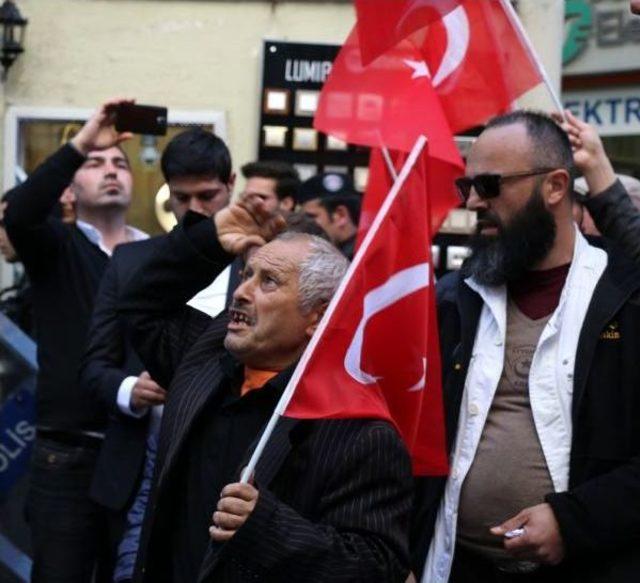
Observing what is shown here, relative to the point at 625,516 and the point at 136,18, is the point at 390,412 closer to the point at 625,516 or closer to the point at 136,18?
the point at 625,516

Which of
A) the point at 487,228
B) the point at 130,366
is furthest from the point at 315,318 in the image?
the point at 130,366

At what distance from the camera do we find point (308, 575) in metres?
3.63

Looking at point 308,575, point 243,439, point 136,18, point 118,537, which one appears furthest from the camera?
point 136,18

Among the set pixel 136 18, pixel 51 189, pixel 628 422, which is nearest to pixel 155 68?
pixel 136 18

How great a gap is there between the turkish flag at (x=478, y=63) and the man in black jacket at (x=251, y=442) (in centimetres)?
121

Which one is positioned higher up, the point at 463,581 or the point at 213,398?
the point at 213,398

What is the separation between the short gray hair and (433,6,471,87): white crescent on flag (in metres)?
1.36

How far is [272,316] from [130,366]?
1.81 meters

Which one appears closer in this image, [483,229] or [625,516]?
[625,516]

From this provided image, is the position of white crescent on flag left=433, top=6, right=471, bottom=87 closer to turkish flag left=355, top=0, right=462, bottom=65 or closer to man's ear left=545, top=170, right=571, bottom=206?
turkish flag left=355, top=0, right=462, bottom=65

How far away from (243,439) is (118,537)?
1797mm

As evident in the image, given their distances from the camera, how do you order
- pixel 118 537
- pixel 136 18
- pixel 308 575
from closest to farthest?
pixel 308 575
pixel 118 537
pixel 136 18

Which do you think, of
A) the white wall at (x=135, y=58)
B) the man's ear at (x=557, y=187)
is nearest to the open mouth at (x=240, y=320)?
the man's ear at (x=557, y=187)

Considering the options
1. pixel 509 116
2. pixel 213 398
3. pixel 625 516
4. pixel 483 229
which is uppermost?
pixel 509 116
